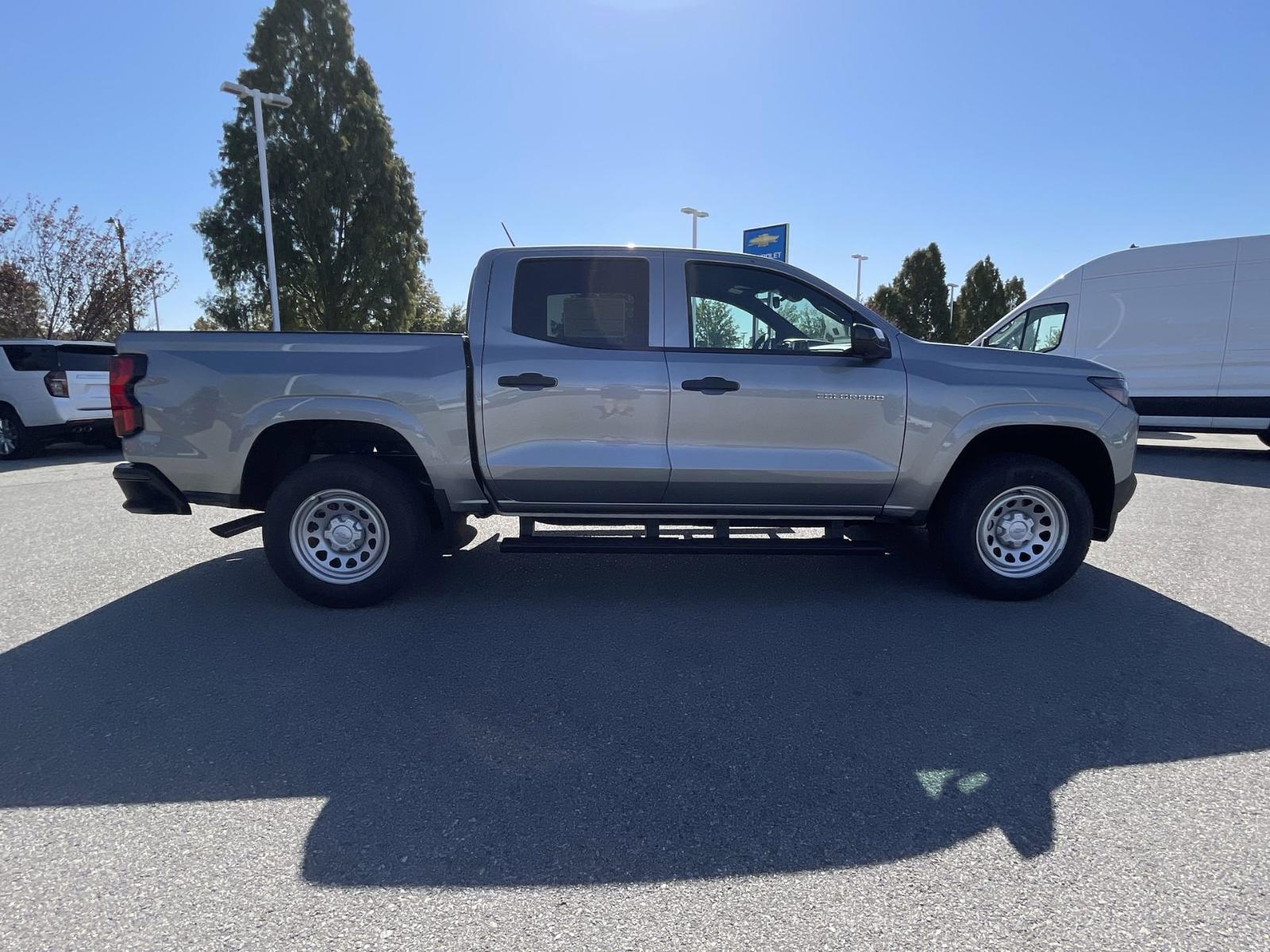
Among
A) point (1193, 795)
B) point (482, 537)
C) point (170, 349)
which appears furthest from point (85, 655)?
point (1193, 795)

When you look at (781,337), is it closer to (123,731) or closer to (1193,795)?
(1193,795)

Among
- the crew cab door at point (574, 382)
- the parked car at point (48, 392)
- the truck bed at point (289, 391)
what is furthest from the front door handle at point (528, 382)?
the parked car at point (48, 392)

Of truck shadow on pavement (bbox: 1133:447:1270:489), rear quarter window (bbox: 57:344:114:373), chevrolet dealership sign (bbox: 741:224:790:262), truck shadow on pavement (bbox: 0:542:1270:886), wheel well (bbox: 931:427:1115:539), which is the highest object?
chevrolet dealership sign (bbox: 741:224:790:262)

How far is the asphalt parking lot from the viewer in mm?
1907

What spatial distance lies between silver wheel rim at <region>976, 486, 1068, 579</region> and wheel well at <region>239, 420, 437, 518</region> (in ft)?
11.0

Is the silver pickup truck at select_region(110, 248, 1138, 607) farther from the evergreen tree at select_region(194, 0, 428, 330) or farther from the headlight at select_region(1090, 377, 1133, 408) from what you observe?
the evergreen tree at select_region(194, 0, 428, 330)

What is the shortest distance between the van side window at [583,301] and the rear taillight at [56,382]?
32.4 ft

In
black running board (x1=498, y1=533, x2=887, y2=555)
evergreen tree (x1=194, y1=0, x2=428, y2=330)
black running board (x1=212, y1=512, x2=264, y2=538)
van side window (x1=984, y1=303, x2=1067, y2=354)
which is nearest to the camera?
black running board (x1=498, y1=533, x2=887, y2=555)

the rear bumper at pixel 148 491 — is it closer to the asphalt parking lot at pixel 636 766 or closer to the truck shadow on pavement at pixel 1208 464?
the asphalt parking lot at pixel 636 766

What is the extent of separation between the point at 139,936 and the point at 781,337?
382 centimetres

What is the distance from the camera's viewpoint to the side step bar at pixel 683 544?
4152 millimetres

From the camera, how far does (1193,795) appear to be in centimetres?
242

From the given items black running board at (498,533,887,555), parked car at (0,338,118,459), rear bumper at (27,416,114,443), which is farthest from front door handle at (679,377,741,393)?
parked car at (0,338,118,459)

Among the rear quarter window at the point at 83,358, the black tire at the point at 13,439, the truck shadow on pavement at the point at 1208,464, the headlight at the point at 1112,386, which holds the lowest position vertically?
the truck shadow on pavement at the point at 1208,464
